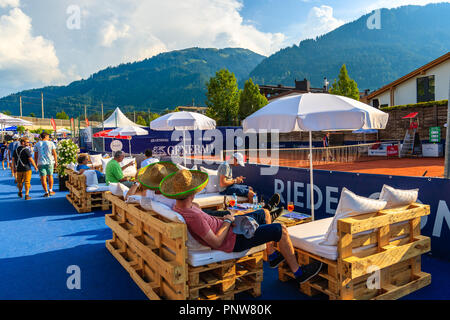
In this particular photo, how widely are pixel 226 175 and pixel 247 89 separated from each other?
31.6m

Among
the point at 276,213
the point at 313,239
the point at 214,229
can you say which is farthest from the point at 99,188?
the point at 313,239

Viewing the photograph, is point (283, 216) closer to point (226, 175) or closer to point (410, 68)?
point (226, 175)

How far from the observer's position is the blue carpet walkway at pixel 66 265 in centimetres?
369

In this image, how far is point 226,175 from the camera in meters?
6.78

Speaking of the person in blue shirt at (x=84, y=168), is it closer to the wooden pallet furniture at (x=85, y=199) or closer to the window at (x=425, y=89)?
the wooden pallet furniture at (x=85, y=199)

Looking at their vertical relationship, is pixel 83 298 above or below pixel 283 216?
below

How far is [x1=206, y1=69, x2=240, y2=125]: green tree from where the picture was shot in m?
38.1

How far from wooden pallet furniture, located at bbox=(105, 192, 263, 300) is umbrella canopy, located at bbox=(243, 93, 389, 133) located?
1.92 meters

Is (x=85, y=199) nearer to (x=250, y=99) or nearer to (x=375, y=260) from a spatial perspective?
(x=375, y=260)

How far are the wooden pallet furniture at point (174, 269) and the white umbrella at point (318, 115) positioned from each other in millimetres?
1922

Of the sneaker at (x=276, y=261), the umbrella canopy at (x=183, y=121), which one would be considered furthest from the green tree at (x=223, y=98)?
the sneaker at (x=276, y=261)

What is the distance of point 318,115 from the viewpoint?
439 cm

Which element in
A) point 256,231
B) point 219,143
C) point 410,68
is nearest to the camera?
Result: point 256,231
